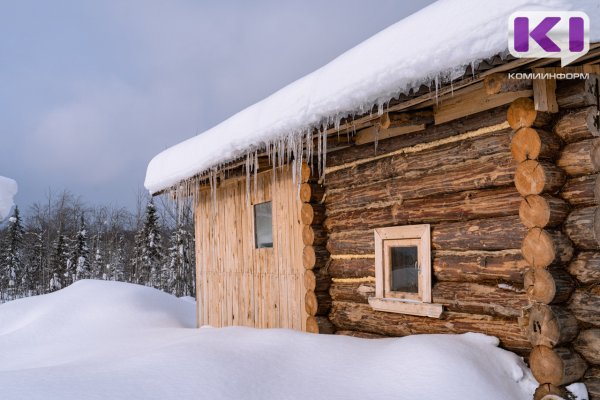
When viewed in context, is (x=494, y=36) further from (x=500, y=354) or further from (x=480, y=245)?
(x=500, y=354)

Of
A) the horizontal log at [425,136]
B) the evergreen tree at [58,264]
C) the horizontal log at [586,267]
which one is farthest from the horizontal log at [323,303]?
the evergreen tree at [58,264]

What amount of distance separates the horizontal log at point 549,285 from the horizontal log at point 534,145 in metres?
0.92

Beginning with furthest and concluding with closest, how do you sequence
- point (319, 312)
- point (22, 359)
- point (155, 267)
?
point (155, 267) < point (22, 359) < point (319, 312)

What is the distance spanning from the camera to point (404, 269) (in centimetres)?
567

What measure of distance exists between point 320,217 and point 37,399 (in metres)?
3.84

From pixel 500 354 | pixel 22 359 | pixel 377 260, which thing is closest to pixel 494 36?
pixel 500 354

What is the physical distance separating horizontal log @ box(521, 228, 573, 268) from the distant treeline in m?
20.1

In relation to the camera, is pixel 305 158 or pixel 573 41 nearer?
pixel 573 41

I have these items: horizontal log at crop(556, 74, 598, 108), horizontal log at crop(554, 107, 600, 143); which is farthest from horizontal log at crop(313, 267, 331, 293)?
horizontal log at crop(556, 74, 598, 108)

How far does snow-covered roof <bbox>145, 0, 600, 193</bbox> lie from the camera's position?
3.52 m

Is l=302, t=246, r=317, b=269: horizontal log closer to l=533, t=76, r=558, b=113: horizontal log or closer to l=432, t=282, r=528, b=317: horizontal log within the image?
l=432, t=282, r=528, b=317: horizontal log

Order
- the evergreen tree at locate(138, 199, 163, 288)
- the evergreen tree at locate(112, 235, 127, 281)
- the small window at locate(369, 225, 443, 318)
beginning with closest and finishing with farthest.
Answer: the small window at locate(369, 225, 443, 318) → the evergreen tree at locate(138, 199, 163, 288) → the evergreen tree at locate(112, 235, 127, 281)

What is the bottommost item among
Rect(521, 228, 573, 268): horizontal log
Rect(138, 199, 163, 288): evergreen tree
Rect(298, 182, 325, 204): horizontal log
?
Rect(138, 199, 163, 288): evergreen tree

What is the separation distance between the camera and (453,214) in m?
5.07
